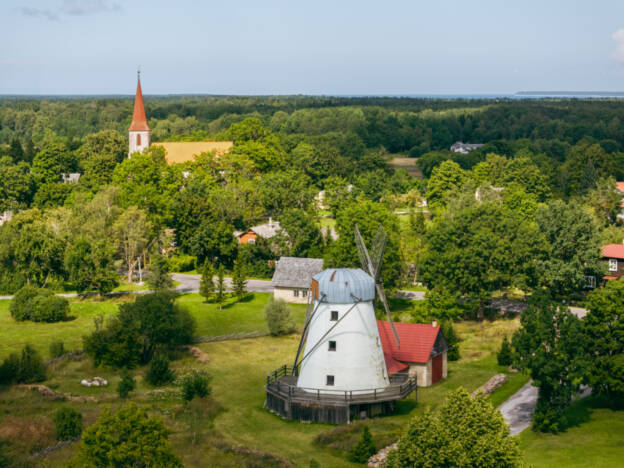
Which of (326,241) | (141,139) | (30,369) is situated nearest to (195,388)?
(30,369)

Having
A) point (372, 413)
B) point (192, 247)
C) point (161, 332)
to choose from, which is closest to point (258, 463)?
point (372, 413)

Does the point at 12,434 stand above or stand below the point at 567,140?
below

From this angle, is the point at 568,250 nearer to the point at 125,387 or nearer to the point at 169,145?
the point at 125,387

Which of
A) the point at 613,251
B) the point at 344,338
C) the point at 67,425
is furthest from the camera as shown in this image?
the point at 613,251

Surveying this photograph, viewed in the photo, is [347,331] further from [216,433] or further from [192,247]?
[192,247]

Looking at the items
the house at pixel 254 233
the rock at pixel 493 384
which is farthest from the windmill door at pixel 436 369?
the house at pixel 254 233

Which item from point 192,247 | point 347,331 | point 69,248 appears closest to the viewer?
point 347,331
